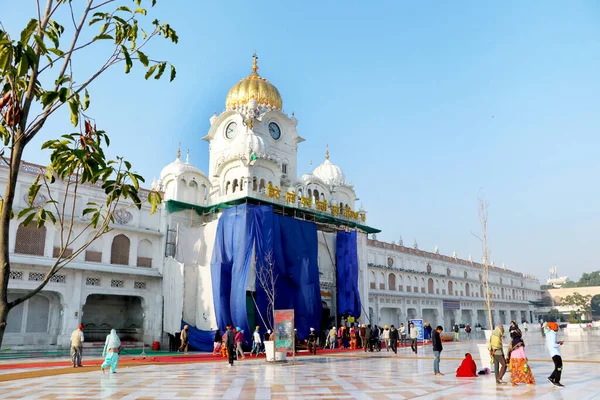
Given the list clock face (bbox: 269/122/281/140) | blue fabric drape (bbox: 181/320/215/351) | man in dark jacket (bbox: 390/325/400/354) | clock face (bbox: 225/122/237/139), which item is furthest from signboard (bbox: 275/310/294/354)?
clock face (bbox: 269/122/281/140)

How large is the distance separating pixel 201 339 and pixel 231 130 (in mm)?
14433

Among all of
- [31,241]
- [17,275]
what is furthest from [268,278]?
[17,275]

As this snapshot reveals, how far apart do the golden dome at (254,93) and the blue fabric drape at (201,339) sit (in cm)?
1628

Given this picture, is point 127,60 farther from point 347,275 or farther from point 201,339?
point 347,275

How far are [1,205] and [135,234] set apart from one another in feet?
75.0

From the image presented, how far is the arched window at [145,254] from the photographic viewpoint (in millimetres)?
26141

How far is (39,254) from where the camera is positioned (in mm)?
22625

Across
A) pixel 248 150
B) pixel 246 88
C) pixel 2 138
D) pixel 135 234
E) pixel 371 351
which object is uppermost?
pixel 246 88

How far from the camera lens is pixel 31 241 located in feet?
73.9

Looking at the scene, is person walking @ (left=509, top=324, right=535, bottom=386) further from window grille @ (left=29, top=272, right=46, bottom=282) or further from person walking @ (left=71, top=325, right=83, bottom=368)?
window grille @ (left=29, top=272, right=46, bottom=282)

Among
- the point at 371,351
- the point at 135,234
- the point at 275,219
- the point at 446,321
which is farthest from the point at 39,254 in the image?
the point at 446,321

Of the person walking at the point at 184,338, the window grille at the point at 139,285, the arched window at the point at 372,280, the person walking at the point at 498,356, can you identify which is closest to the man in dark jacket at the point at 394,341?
the person walking at the point at 184,338

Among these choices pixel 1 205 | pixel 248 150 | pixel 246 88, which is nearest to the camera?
pixel 1 205

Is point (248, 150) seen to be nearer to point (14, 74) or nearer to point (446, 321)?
point (14, 74)
